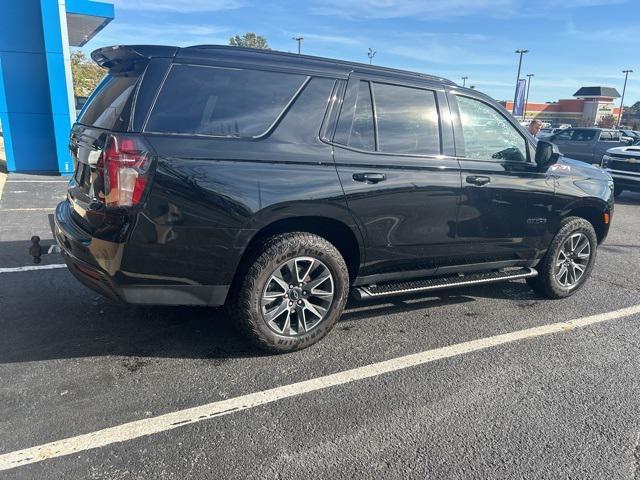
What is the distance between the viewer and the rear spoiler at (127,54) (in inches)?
118

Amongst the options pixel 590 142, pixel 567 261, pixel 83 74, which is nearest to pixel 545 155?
pixel 567 261

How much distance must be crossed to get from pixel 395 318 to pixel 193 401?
1928mm

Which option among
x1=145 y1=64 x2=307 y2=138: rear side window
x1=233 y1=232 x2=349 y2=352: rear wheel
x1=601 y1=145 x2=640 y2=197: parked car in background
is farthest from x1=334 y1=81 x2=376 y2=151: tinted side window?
x1=601 y1=145 x2=640 y2=197: parked car in background

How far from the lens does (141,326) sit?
3.79 metres

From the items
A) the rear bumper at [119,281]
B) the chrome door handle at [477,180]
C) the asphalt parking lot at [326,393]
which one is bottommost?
the asphalt parking lot at [326,393]

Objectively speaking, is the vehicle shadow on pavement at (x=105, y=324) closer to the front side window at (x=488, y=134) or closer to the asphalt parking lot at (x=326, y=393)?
the asphalt parking lot at (x=326, y=393)

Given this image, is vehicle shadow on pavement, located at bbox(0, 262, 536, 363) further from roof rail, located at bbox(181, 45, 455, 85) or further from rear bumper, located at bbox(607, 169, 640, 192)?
rear bumper, located at bbox(607, 169, 640, 192)

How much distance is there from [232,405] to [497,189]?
2725 mm

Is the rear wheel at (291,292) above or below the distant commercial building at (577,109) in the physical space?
below

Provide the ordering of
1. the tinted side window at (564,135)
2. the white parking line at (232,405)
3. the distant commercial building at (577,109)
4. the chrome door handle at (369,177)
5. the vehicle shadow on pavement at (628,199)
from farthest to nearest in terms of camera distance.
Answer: the distant commercial building at (577,109) → the tinted side window at (564,135) → the vehicle shadow on pavement at (628,199) → the chrome door handle at (369,177) → the white parking line at (232,405)

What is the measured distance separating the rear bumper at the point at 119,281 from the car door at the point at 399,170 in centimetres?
117

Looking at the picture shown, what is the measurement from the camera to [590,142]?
16.3 m

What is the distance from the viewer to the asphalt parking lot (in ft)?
7.98

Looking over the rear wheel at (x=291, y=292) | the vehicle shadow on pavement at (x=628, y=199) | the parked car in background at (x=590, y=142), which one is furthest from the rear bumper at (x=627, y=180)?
the rear wheel at (x=291, y=292)
